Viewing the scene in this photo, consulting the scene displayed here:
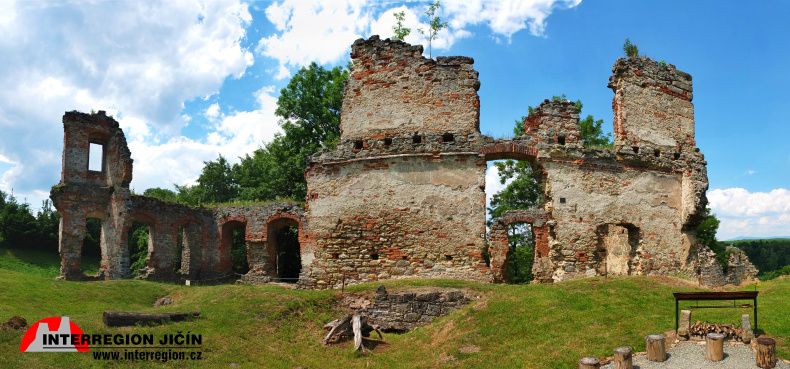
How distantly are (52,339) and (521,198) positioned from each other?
75.4ft

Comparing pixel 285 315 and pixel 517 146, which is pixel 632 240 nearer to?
pixel 517 146

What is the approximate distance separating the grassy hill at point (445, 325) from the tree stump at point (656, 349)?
0.42 meters

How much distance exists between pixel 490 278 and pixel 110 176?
15.7m

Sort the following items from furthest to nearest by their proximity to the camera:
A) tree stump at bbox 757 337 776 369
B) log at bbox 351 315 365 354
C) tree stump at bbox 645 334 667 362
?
log at bbox 351 315 365 354, tree stump at bbox 645 334 667 362, tree stump at bbox 757 337 776 369

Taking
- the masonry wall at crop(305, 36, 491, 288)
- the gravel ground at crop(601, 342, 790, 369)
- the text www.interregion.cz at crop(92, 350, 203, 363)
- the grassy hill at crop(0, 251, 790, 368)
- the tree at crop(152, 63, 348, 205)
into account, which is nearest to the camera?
the gravel ground at crop(601, 342, 790, 369)

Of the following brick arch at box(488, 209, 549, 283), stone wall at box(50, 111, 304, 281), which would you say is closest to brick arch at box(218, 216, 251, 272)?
stone wall at box(50, 111, 304, 281)

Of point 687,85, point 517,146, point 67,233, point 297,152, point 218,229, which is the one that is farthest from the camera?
point 297,152

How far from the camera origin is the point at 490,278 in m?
12.9

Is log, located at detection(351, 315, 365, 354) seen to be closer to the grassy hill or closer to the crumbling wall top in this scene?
the grassy hill

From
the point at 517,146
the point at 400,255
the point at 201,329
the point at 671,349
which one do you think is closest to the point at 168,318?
the point at 201,329

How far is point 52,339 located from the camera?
8.16 metres

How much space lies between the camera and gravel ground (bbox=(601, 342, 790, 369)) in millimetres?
6465

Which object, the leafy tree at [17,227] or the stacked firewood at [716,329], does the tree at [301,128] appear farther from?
the stacked firewood at [716,329]

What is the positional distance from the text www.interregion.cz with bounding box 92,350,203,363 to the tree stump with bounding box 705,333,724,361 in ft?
25.5
